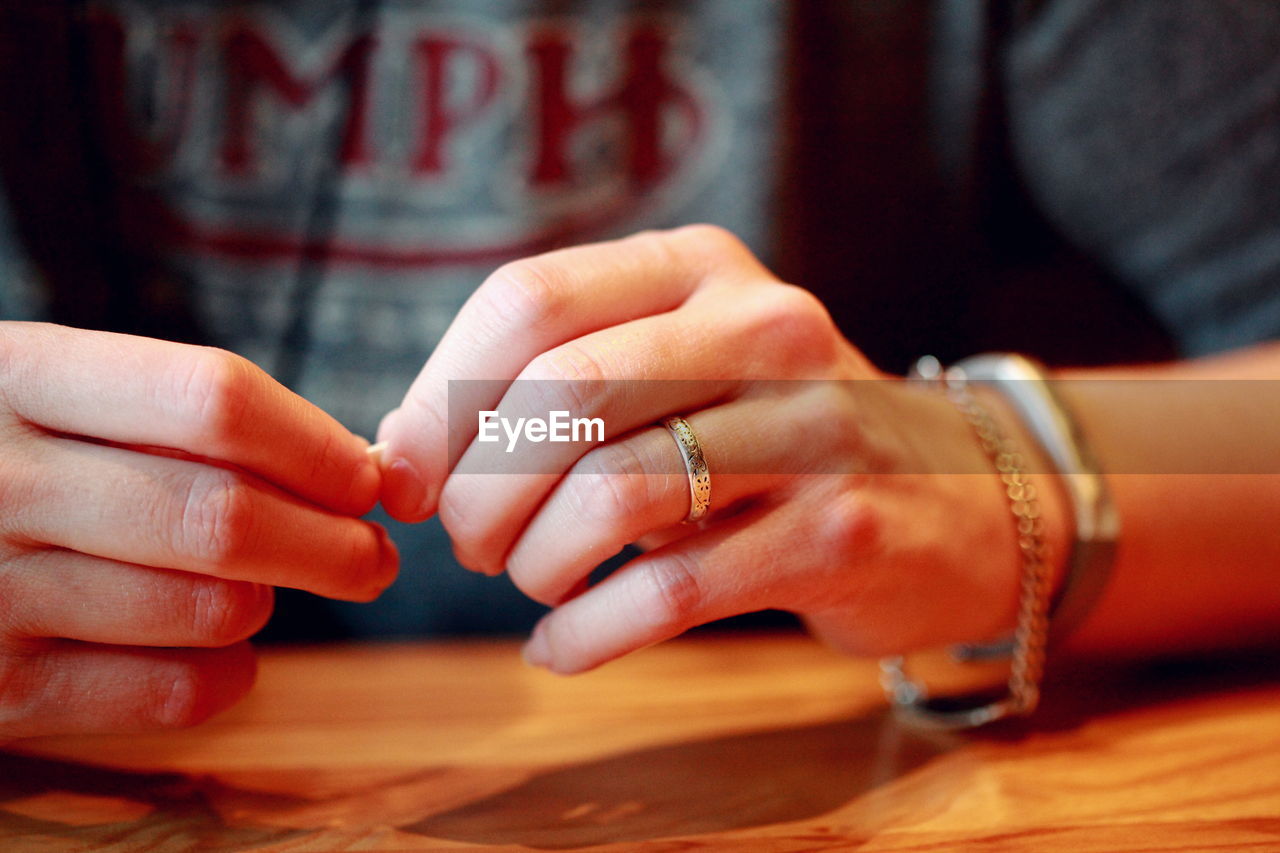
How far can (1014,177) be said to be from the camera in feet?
2.58

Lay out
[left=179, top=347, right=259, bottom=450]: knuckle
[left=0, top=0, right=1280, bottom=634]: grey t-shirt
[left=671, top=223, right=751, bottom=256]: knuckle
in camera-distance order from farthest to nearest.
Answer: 1. [left=0, top=0, right=1280, bottom=634]: grey t-shirt
2. [left=671, top=223, right=751, bottom=256]: knuckle
3. [left=179, top=347, right=259, bottom=450]: knuckle

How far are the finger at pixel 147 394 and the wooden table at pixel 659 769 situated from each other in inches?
6.5

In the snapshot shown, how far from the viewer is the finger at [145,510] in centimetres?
34

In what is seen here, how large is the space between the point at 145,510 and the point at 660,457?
0.70 feet

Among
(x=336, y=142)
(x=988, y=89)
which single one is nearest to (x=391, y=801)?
(x=336, y=142)

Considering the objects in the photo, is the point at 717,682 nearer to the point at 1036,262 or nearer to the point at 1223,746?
the point at 1223,746

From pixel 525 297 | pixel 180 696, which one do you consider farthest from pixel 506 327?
pixel 180 696

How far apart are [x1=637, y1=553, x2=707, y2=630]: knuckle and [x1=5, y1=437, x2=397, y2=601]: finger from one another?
0.16 m

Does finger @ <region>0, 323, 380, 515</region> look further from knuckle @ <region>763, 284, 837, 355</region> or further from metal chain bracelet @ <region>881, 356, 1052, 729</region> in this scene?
metal chain bracelet @ <region>881, 356, 1052, 729</region>

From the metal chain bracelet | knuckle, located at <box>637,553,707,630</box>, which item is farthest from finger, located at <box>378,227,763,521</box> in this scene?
the metal chain bracelet

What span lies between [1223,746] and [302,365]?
0.68m

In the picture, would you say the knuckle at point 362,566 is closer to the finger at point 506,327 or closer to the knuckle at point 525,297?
the finger at point 506,327

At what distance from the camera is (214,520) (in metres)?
0.34

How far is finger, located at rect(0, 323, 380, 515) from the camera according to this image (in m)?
0.33
